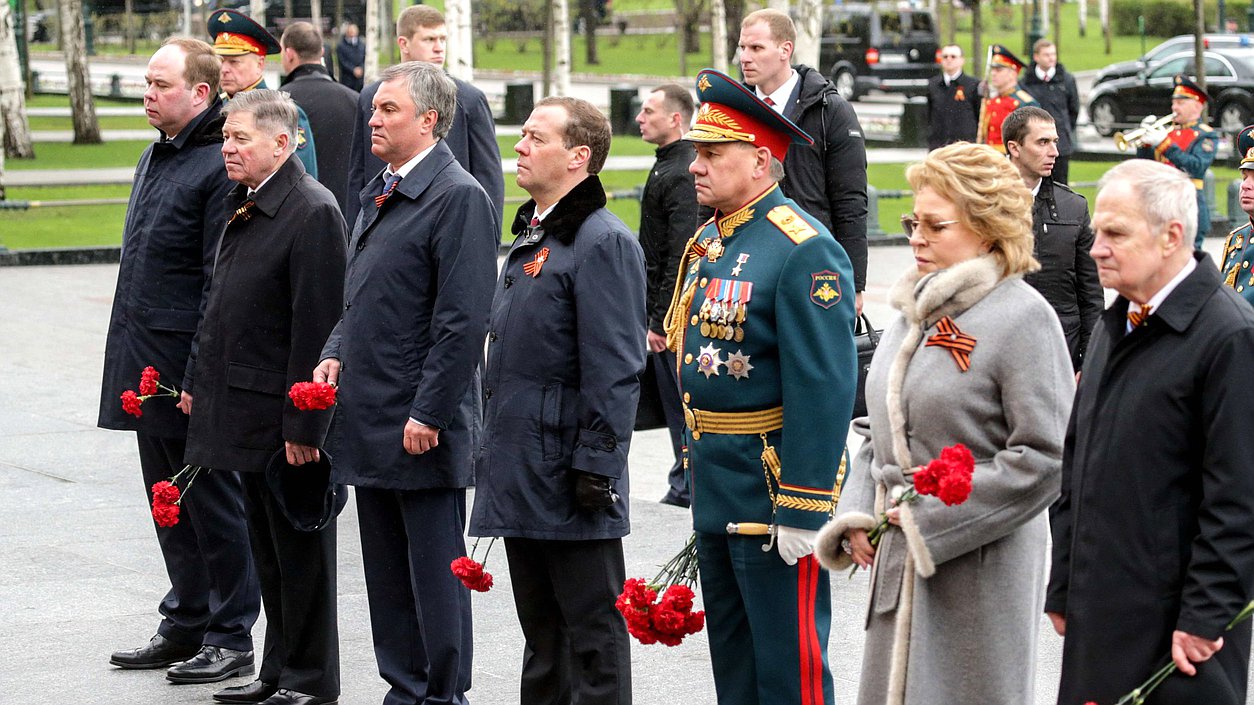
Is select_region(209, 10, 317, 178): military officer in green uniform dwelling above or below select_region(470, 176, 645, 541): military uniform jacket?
above

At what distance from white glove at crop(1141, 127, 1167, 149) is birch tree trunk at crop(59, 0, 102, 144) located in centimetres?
1937

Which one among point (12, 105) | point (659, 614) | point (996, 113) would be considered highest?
point (996, 113)

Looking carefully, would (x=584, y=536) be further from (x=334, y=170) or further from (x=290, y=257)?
(x=334, y=170)

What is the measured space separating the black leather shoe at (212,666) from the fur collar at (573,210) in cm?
210

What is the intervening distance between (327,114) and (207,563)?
13.1 feet

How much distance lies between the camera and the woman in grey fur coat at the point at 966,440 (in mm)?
4047

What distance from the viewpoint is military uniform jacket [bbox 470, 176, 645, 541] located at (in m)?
5.00

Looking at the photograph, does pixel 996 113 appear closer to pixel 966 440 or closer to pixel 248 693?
pixel 248 693

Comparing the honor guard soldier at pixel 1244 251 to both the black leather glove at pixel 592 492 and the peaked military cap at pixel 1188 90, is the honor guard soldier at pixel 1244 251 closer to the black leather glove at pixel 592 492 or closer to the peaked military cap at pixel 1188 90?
the black leather glove at pixel 592 492

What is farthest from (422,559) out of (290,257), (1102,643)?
(1102,643)

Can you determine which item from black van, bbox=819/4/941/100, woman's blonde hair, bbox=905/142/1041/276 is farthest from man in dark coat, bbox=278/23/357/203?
black van, bbox=819/4/941/100

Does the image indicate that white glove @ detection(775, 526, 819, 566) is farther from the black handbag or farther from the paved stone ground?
the black handbag

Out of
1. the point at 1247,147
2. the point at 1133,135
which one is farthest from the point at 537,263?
the point at 1133,135

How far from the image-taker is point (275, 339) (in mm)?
5801
